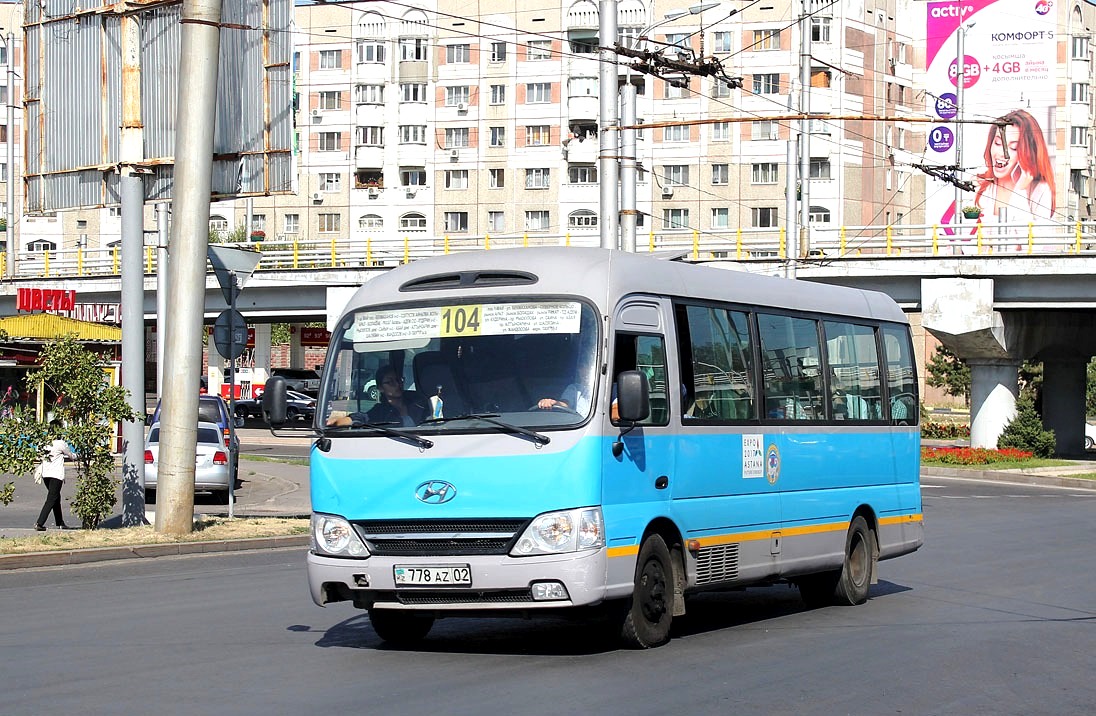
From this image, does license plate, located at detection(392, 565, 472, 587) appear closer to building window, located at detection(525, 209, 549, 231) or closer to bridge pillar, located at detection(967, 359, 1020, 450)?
bridge pillar, located at detection(967, 359, 1020, 450)

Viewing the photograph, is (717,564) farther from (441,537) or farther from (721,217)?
(721,217)

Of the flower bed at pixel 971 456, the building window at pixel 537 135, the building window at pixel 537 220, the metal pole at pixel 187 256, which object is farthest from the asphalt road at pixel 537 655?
the building window at pixel 537 135

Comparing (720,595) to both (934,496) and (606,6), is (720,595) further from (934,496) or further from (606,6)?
(934,496)

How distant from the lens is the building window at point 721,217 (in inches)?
3388

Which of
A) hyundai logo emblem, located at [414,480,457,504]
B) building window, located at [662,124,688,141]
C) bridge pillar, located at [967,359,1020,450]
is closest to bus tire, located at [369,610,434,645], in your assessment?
hyundai logo emblem, located at [414,480,457,504]

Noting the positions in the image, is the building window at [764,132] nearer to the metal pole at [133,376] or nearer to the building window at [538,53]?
the building window at [538,53]

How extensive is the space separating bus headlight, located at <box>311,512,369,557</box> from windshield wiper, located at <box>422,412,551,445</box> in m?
0.83

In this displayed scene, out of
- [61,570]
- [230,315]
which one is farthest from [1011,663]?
[230,315]

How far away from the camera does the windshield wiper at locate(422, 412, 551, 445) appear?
10023mm

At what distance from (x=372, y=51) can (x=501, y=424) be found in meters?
82.3

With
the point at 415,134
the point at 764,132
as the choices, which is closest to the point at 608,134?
the point at 764,132

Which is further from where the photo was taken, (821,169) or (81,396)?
(821,169)

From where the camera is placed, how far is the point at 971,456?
4344 centimetres

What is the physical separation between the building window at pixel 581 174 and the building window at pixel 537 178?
4.05 ft
